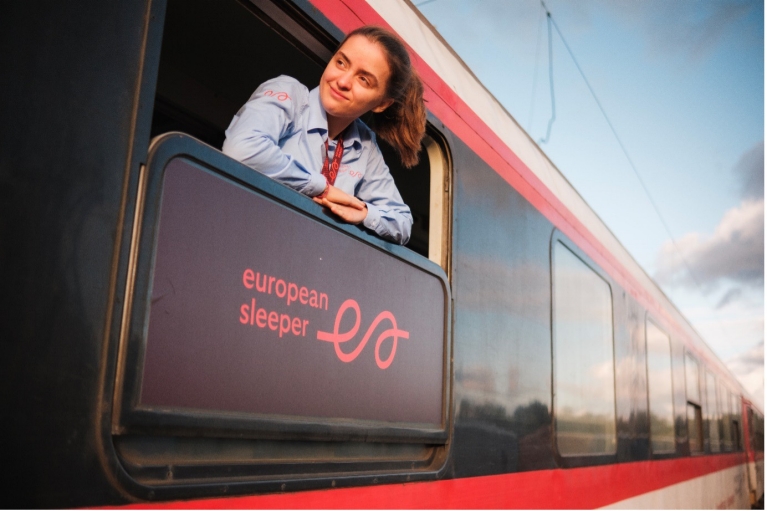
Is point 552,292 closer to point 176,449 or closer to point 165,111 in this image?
point 165,111

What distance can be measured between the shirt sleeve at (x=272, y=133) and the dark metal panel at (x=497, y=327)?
33.0 inches

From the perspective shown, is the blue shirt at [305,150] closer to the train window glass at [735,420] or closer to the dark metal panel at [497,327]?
the dark metal panel at [497,327]

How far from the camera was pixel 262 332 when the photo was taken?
1.44 m

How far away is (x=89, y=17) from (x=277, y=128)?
0.51 m

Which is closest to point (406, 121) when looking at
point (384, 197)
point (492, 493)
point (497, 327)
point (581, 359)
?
point (384, 197)

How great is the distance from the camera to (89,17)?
119 cm

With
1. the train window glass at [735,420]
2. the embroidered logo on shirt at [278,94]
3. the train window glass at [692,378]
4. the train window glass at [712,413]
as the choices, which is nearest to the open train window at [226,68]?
the embroidered logo on shirt at [278,94]

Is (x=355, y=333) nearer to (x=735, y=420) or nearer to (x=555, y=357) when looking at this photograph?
(x=555, y=357)

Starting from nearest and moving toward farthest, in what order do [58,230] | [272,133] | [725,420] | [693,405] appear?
[58,230] → [272,133] → [693,405] → [725,420]

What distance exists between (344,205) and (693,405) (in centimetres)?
702

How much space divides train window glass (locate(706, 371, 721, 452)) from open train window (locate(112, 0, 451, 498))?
25.6 feet

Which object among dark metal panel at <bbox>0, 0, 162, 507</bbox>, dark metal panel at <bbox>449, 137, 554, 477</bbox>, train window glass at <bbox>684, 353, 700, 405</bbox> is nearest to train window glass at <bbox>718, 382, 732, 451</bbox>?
train window glass at <bbox>684, 353, 700, 405</bbox>

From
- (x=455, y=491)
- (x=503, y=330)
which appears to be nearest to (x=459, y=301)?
(x=503, y=330)

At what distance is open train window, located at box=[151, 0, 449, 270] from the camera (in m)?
2.12
